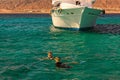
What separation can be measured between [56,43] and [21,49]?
256 inches

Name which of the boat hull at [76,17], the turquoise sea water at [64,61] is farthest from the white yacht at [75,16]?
the turquoise sea water at [64,61]

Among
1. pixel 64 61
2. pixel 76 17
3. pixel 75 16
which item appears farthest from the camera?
pixel 75 16

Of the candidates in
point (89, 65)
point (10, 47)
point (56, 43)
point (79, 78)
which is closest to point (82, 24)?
point (56, 43)

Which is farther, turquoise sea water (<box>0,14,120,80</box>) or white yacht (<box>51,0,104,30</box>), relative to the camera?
white yacht (<box>51,0,104,30</box>)

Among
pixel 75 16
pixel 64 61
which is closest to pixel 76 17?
pixel 75 16

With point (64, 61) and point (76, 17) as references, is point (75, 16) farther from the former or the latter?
point (64, 61)

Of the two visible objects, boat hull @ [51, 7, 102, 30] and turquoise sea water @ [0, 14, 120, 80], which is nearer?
turquoise sea water @ [0, 14, 120, 80]

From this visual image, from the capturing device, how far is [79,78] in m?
22.1

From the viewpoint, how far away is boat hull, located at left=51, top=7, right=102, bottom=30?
51219mm

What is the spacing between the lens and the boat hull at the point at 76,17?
51.2 m

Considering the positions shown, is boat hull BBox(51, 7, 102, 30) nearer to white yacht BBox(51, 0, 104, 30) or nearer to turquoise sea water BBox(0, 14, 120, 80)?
white yacht BBox(51, 0, 104, 30)

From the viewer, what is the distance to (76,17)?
5172 cm

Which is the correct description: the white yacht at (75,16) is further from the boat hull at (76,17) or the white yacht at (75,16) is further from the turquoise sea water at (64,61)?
the turquoise sea water at (64,61)

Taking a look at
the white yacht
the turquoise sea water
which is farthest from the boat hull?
the turquoise sea water
